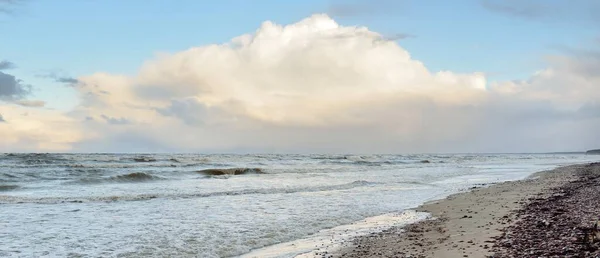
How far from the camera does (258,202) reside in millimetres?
19422

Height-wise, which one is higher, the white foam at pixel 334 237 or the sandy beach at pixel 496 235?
the sandy beach at pixel 496 235

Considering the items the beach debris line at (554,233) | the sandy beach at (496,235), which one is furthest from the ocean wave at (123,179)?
the beach debris line at (554,233)

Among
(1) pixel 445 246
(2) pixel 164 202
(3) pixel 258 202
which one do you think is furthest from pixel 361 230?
(2) pixel 164 202

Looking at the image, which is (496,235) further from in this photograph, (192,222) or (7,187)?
(7,187)

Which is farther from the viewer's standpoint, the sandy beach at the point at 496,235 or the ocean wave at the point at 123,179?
the ocean wave at the point at 123,179

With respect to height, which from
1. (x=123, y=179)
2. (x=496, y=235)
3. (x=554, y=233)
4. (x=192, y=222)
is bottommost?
(x=192, y=222)

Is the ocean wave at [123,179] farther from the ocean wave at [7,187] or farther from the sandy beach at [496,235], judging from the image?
the sandy beach at [496,235]

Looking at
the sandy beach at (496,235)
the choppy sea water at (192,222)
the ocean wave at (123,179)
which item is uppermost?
the sandy beach at (496,235)

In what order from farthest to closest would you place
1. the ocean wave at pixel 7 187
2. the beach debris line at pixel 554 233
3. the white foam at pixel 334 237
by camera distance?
the ocean wave at pixel 7 187 < the white foam at pixel 334 237 < the beach debris line at pixel 554 233

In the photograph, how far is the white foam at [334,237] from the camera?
9961 mm

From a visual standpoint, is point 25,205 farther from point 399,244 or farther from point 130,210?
point 399,244

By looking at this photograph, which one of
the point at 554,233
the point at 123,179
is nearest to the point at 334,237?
the point at 554,233

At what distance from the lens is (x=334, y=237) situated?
11.5 metres

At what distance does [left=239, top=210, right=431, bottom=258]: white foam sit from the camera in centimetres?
996
